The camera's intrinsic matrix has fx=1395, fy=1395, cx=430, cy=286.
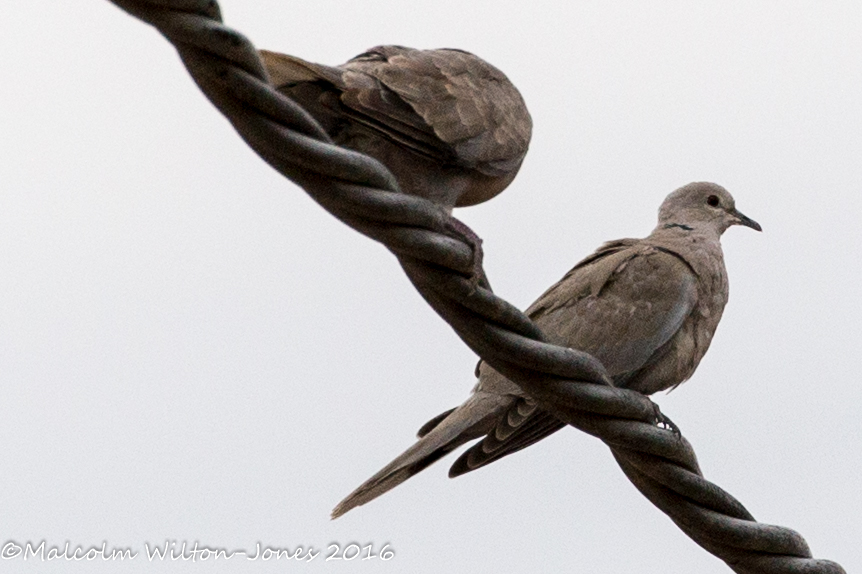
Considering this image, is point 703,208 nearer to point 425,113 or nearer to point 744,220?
point 744,220

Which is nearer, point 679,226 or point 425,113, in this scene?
point 425,113

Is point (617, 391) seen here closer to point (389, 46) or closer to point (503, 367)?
point (503, 367)

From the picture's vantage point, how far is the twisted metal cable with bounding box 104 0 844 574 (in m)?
2.24

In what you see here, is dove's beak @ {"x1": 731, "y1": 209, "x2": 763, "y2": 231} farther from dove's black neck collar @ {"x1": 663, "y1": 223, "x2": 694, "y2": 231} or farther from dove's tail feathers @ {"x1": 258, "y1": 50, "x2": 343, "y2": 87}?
dove's tail feathers @ {"x1": 258, "y1": 50, "x2": 343, "y2": 87}

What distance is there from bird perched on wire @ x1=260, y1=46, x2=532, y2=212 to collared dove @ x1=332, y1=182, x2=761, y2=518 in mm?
1167

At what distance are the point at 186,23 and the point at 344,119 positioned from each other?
1450 mm

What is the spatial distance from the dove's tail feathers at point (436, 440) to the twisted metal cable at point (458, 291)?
1444 mm

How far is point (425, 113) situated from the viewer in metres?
3.69

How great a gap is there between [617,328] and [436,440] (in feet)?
3.04

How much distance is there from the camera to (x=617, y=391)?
10.4ft

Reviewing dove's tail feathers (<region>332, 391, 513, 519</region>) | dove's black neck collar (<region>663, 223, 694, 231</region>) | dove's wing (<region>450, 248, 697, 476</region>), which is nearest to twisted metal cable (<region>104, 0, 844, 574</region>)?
dove's tail feathers (<region>332, 391, 513, 519</region>)

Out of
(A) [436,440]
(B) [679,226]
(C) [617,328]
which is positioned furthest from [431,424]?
(B) [679,226]

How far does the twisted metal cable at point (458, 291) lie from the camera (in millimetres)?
2242

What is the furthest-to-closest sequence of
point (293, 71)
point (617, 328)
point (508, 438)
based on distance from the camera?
1. point (617, 328)
2. point (508, 438)
3. point (293, 71)
